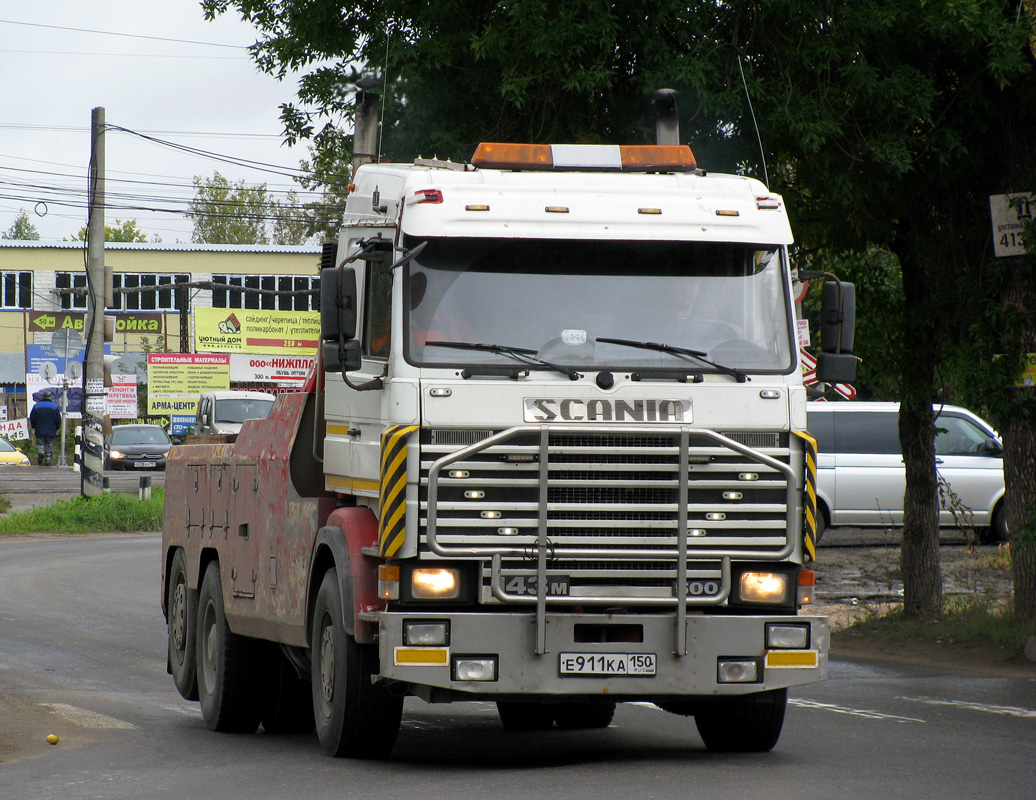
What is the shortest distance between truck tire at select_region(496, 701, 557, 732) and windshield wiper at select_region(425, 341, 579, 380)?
9.65 ft

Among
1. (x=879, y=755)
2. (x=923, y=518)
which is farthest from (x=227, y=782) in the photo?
(x=923, y=518)

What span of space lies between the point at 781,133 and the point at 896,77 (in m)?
0.99

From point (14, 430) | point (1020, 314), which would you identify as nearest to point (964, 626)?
point (1020, 314)

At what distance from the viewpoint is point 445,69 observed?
13.3 meters

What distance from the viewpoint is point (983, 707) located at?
10.5 m

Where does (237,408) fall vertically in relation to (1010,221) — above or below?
below

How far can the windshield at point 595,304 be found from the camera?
25.7ft

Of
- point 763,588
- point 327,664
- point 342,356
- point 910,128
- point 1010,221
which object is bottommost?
point 327,664

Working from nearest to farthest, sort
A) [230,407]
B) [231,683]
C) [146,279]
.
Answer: [231,683], [230,407], [146,279]

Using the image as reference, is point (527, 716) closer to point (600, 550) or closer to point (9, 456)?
point (600, 550)

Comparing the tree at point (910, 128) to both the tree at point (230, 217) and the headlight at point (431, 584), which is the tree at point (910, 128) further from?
the tree at point (230, 217)

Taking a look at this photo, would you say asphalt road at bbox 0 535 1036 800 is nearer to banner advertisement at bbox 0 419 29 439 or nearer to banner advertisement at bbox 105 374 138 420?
banner advertisement at bbox 105 374 138 420

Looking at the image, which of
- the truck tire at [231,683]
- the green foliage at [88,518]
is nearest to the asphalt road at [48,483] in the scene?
the green foliage at [88,518]

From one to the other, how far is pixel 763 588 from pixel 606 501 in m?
0.89
